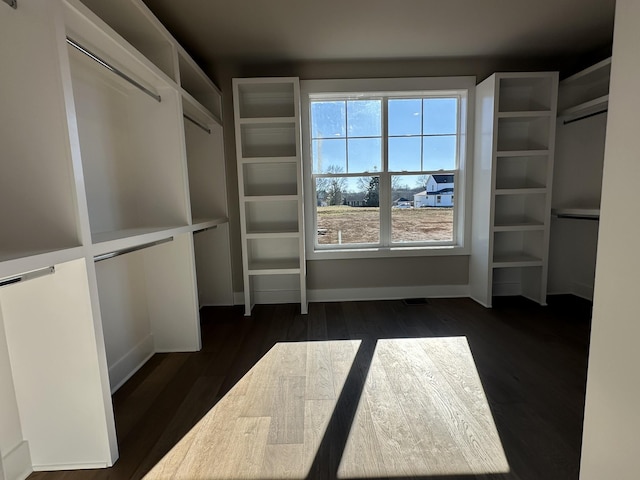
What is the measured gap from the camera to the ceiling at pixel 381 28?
2.32 m

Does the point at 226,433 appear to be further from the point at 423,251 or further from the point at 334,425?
the point at 423,251

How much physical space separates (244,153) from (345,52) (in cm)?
139

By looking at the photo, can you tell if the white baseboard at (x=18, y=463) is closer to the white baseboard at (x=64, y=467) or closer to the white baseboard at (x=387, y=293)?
the white baseboard at (x=64, y=467)

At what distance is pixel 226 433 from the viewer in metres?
1.57

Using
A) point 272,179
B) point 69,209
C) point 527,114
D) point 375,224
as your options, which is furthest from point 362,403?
point 527,114

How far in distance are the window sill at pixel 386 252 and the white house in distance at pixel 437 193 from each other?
19.4 inches

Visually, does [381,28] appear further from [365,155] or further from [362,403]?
[362,403]

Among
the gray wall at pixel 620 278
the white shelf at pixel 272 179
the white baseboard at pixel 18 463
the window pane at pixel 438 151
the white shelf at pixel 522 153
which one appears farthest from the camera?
the window pane at pixel 438 151

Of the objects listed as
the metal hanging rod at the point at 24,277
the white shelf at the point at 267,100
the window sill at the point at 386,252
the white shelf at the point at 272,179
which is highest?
the white shelf at the point at 267,100

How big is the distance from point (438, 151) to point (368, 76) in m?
1.09

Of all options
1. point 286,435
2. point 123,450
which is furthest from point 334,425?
point 123,450

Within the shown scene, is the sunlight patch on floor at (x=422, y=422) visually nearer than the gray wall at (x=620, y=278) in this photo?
No

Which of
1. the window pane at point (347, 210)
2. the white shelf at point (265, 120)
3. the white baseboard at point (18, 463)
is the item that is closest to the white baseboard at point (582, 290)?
the window pane at point (347, 210)

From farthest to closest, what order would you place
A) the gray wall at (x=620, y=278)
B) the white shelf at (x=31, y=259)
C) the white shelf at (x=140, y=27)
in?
1. the white shelf at (x=140, y=27)
2. the white shelf at (x=31, y=259)
3. the gray wall at (x=620, y=278)
